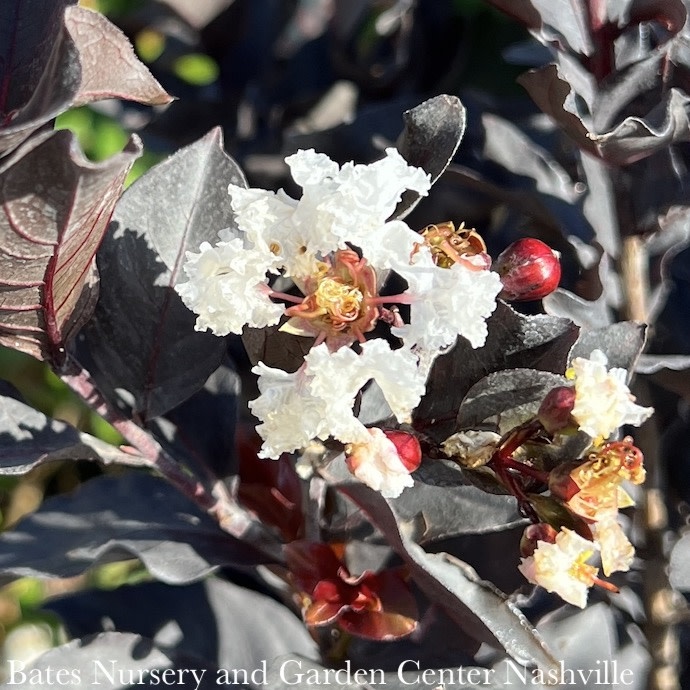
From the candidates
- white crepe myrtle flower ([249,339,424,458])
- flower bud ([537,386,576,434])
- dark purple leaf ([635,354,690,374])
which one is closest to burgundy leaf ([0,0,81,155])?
white crepe myrtle flower ([249,339,424,458])

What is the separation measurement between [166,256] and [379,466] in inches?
9.4

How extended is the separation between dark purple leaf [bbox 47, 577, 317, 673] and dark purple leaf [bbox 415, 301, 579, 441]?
0.35 m

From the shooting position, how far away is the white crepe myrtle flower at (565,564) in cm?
52

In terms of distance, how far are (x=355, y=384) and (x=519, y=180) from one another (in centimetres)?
43

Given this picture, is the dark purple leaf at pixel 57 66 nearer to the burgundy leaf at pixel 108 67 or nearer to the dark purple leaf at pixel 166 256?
the burgundy leaf at pixel 108 67

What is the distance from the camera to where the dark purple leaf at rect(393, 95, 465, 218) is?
1.76ft

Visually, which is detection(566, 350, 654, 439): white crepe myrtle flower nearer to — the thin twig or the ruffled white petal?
the ruffled white petal

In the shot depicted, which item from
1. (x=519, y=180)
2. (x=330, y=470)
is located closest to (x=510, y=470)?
(x=330, y=470)

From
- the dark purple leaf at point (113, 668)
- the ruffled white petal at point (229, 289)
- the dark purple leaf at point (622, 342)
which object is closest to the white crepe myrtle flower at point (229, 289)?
the ruffled white petal at point (229, 289)

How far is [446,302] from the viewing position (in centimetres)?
47

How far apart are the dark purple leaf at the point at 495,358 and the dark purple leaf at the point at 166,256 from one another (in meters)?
0.16

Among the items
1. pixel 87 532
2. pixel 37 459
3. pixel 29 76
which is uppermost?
pixel 29 76

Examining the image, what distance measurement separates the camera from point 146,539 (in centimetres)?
67

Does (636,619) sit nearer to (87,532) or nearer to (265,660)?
(265,660)
